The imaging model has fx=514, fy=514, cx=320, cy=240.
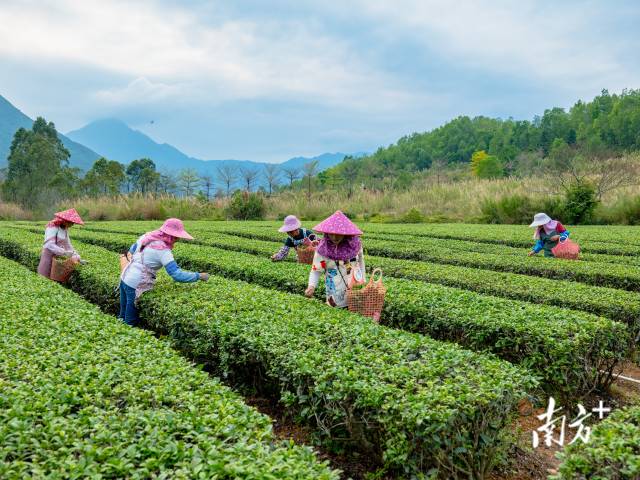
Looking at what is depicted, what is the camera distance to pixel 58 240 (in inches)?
319

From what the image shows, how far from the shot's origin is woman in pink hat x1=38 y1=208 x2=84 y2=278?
7.88 metres

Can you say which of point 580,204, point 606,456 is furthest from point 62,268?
point 580,204

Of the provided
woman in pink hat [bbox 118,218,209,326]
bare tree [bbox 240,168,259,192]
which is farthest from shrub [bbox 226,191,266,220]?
woman in pink hat [bbox 118,218,209,326]

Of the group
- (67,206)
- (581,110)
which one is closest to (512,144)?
(581,110)

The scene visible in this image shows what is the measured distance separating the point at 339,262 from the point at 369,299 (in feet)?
1.73

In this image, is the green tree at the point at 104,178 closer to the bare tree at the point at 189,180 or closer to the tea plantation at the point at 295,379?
the bare tree at the point at 189,180

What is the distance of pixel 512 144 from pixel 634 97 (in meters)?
15.1

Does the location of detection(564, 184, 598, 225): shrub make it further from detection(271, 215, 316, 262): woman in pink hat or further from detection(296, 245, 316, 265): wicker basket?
detection(296, 245, 316, 265): wicker basket

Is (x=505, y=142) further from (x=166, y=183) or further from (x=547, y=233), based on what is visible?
(x=547, y=233)

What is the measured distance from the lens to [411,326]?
5.72 metres

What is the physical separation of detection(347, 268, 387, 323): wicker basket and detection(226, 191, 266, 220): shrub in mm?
21562

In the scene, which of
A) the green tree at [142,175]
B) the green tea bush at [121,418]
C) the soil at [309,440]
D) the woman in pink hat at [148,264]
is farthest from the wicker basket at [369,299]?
the green tree at [142,175]

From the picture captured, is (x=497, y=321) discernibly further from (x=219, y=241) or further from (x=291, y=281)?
(x=219, y=241)

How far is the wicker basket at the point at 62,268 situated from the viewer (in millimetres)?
7859
